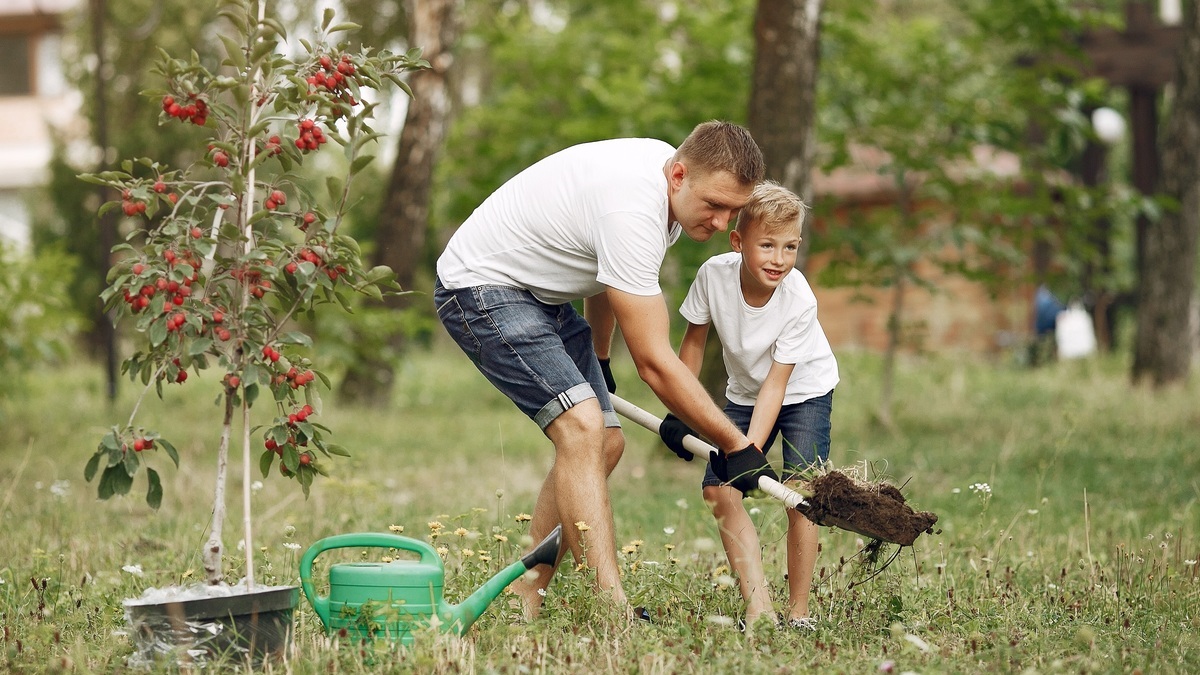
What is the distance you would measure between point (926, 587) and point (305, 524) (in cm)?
297

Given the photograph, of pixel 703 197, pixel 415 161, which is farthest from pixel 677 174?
pixel 415 161

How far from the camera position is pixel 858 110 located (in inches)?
410

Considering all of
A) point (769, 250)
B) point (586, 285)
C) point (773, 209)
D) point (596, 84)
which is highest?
point (596, 84)

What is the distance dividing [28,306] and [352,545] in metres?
6.80

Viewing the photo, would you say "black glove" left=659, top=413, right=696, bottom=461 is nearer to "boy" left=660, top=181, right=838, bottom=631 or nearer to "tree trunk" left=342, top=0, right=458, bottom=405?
"boy" left=660, top=181, right=838, bottom=631

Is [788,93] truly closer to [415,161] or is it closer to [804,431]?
[804,431]

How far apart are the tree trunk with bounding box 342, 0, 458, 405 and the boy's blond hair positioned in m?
8.13

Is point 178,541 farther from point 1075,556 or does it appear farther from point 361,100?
point 1075,556

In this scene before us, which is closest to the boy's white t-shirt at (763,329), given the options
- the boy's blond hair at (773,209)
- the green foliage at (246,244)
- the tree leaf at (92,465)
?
the boy's blond hair at (773,209)

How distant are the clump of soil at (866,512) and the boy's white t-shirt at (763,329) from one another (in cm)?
61

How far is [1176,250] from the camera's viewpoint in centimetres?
1202

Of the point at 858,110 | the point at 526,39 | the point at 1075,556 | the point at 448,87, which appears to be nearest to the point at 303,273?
the point at 1075,556

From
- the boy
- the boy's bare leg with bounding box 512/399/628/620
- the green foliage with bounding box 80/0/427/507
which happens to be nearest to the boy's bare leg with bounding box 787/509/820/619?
the boy

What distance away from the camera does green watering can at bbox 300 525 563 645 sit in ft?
11.5
